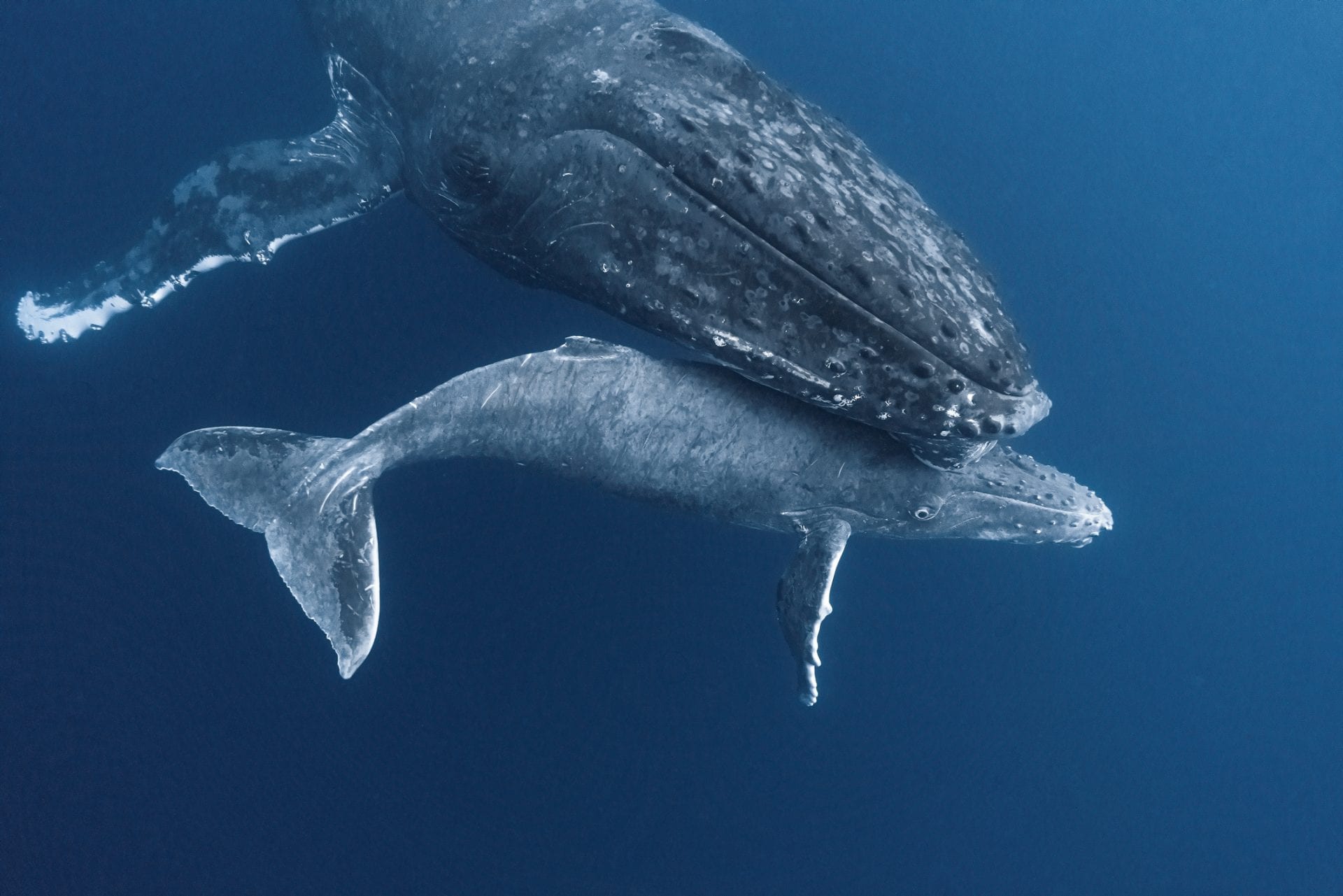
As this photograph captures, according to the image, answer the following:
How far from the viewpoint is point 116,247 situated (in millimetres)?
10719

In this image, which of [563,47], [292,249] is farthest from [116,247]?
[563,47]

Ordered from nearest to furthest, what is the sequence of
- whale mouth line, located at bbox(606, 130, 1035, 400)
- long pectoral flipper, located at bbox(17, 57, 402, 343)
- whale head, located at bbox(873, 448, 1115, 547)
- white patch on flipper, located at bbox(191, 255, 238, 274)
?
whale mouth line, located at bbox(606, 130, 1035, 400) < whale head, located at bbox(873, 448, 1115, 547) < long pectoral flipper, located at bbox(17, 57, 402, 343) < white patch on flipper, located at bbox(191, 255, 238, 274)

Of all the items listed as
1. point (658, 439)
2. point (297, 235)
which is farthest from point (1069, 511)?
point (297, 235)

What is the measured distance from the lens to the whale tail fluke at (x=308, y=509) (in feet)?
21.9

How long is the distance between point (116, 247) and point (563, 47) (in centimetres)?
747

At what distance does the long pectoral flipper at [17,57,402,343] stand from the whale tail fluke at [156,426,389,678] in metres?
2.91

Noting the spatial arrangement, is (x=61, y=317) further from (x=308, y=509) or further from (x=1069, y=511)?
(x=1069, y=511)

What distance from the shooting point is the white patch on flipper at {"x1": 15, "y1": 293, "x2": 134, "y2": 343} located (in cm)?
955

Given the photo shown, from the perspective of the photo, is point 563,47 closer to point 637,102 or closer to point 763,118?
point 637,102

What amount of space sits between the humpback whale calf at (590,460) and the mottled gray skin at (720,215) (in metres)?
0.59

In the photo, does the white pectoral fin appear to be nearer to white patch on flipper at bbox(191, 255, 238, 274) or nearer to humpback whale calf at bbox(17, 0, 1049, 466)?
humpback whale calf at bbox(17, 0, 1049, 466)

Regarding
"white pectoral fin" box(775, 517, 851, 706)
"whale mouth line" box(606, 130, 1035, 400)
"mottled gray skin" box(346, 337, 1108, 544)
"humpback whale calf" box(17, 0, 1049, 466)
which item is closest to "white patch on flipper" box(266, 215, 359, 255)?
"humpback whale calf" box(17, 0, 1049, 466)

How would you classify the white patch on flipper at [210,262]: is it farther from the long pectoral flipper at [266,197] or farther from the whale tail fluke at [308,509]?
the whale tail fluke at [308,509]

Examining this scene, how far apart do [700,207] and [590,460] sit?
225 centimetres
